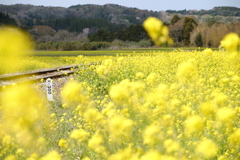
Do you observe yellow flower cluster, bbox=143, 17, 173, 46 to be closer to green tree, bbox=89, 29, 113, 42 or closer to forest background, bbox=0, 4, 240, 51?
forest background, bbox=0, 4, 240, 51

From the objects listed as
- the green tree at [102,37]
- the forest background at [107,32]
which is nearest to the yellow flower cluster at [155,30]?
the forest background at [107,32]

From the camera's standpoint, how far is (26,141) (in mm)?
3303

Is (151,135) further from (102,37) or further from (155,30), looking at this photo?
(102,37)

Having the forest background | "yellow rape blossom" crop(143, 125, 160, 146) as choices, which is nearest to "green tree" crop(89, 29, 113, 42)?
the forest background

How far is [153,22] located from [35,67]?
13509 mm

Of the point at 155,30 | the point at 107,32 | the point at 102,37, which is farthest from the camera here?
the point at 107,32

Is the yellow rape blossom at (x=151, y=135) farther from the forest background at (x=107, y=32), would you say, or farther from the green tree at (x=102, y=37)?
the green tree at (x=102, y=37)

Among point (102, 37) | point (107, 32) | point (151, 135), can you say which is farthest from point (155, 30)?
point (107, 32)

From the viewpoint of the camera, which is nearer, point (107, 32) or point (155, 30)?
point (155, 30)

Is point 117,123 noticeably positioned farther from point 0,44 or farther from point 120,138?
point 0,44

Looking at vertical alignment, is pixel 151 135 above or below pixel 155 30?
below

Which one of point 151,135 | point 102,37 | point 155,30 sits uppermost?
point 155,30

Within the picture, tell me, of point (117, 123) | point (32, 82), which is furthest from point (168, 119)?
point (32, 82)

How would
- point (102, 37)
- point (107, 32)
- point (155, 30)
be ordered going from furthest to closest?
point (107, 32) → point (102, 37) → point (155, 30)
